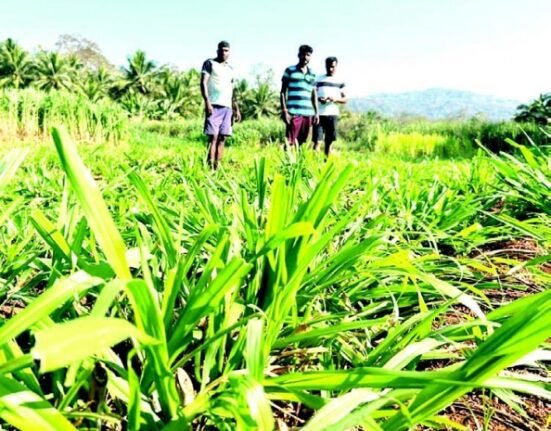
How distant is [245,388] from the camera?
1.60ft

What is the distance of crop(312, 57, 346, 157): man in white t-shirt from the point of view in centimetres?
696

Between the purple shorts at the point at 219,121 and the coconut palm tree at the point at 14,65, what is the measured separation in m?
38.1

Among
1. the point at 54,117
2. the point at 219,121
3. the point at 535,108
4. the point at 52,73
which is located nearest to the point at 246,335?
the point at 219,121

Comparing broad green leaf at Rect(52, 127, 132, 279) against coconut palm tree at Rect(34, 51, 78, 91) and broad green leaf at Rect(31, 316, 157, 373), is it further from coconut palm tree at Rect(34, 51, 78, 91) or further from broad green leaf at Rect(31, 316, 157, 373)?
coconut palm tree at Rect(34, 51, 78, 91)

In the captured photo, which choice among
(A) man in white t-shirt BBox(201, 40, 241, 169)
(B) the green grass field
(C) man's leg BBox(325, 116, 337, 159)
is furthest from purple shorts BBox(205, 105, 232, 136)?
(B) the green grass field

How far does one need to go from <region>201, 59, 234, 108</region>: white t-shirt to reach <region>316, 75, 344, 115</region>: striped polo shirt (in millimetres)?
1620

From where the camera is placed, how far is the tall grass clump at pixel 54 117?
12.0m

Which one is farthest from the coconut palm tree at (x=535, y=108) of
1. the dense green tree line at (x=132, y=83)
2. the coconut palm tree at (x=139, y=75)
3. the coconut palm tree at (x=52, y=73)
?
the coconut palm tree at (x=52, y=73)

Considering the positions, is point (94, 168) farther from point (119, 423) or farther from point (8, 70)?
point (8, 70)

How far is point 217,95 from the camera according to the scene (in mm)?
5840

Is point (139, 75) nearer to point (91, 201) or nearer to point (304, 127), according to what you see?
point (304, 127)

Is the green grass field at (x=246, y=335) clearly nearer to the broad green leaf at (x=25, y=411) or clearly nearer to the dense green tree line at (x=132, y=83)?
the broad green leaf at (x=25, y=411)

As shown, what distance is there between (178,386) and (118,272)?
0.19 m

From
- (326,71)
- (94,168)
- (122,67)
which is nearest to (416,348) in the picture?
(94,168)
